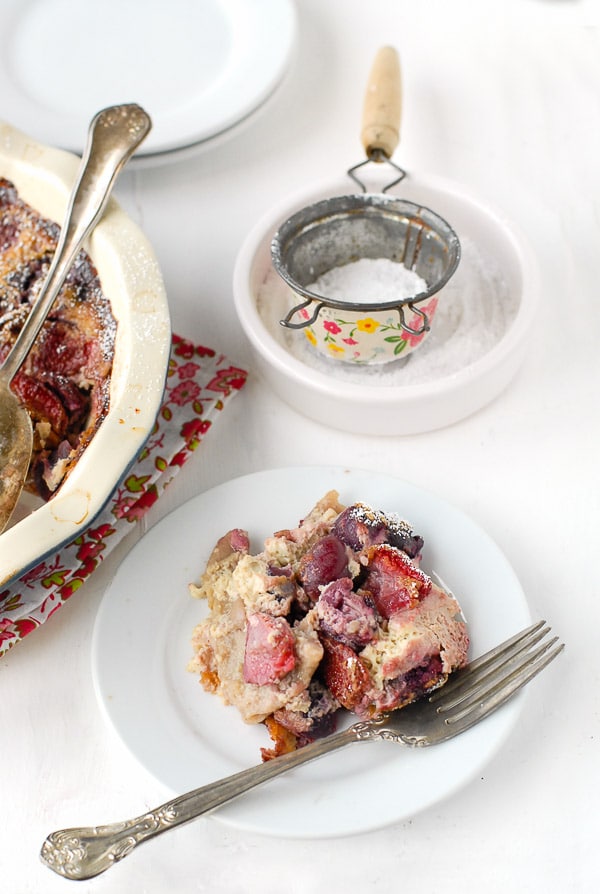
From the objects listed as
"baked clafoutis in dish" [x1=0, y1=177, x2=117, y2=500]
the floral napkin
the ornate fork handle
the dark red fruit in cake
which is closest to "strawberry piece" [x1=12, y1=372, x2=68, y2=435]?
"baked clafoutis in dish" [x1=0, y1=177, x2=117, y2=500]

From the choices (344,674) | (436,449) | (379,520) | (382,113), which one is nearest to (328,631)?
(344,674)

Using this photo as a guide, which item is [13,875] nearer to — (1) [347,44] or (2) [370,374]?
(2) [370,374]

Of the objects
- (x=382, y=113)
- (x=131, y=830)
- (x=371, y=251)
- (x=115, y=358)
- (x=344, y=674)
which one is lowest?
(x=131, y=830)

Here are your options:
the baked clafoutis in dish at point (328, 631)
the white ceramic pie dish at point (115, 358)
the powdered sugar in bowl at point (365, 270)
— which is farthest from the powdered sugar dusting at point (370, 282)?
the baked clafoutis in dish at point (328, 631)

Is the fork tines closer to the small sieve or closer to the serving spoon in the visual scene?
the small sieve

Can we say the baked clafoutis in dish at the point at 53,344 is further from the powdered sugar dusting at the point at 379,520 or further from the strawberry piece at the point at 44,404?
the powdered sugar dusting at the point at 379,520

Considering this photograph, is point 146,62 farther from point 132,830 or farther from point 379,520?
point 132,830
